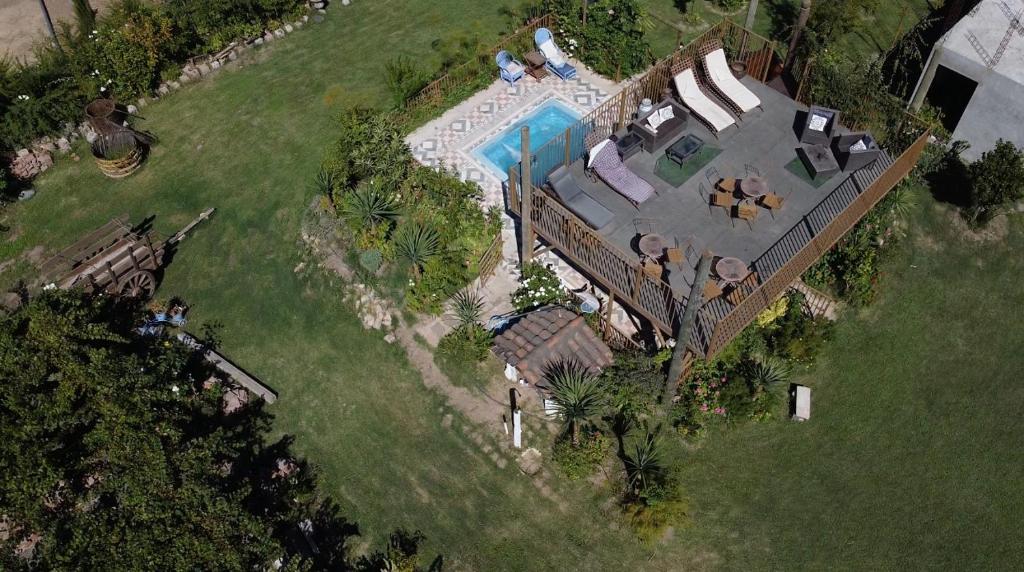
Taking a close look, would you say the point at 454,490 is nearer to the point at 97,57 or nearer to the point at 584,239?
the point at 584,239

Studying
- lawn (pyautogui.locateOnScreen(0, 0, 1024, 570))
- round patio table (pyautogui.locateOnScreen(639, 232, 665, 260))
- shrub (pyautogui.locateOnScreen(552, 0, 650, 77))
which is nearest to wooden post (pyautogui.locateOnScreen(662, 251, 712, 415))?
lawn (pyautogui.locateOnScreen(0, 0, 1024, 570))

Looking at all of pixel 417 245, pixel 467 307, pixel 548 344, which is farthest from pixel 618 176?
pixel 417 245

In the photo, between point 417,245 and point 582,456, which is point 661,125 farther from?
→ point 582,456

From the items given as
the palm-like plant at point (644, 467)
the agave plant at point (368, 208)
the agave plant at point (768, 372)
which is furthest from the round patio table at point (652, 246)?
the agave plant at point (368, 208)

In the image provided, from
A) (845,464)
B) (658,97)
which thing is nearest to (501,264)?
(658,97)

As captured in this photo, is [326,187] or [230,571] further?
[326,187]

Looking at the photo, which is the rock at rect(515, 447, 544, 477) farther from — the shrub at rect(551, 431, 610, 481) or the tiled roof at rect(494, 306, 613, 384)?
the tiled roof at rect(494, 306, 613, 384)
